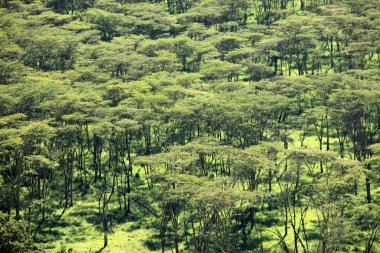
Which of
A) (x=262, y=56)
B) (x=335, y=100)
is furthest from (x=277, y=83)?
(x=262, y=56)

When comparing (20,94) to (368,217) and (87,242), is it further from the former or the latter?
(368,217)

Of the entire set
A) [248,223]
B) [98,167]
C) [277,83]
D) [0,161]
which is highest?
[277,83]

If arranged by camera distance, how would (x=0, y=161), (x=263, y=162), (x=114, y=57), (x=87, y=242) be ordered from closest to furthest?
(x=263, y=162) → (x=87, y=242) → (x=0, y=161) → (x=114, y=57)

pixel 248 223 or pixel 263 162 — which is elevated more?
pixel 263 162

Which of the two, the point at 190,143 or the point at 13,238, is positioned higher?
the point at 190,143

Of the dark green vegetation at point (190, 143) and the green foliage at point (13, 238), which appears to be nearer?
the green foliage at point (13, 238)

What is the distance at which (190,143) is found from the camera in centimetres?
6200

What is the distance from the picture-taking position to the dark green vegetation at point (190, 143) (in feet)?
184

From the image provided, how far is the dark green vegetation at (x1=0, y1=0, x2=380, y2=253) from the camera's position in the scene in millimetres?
56000

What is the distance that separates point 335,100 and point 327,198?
2736 cm

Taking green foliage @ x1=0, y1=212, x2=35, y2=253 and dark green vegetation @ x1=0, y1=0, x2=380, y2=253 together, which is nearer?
green foliage @ x1=0, y1=212, x2=35, y2=253

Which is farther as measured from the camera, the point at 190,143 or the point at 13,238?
the point at 190,143

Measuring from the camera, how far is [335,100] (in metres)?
74.7

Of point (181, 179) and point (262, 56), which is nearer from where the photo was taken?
point (181, 179)
